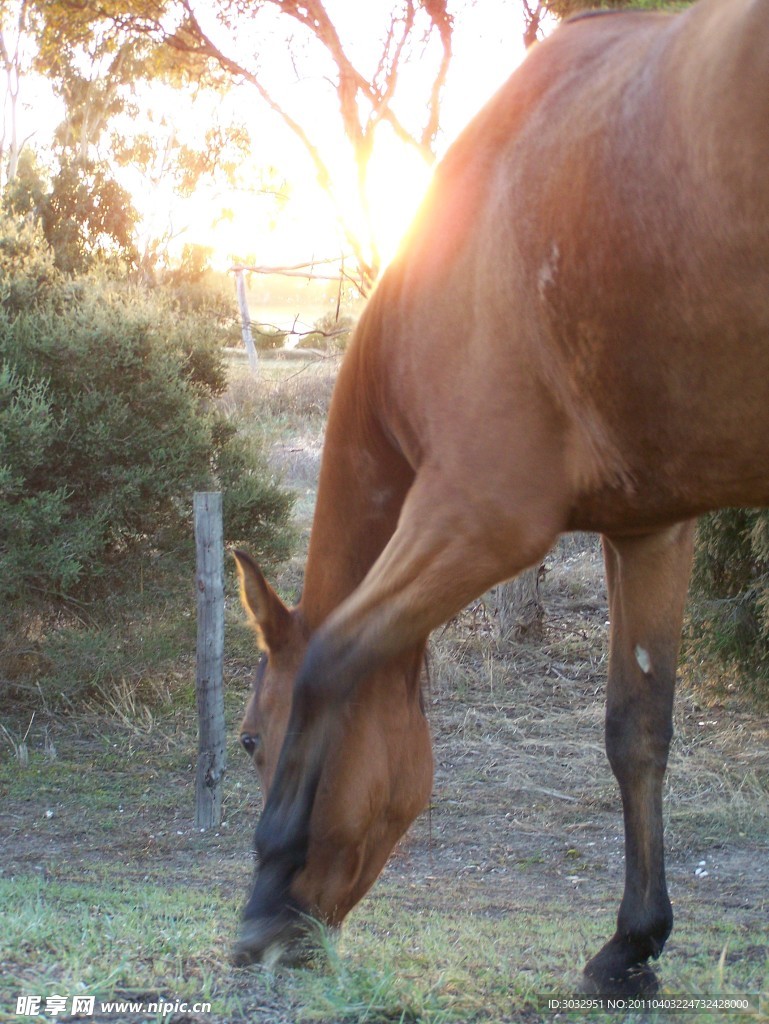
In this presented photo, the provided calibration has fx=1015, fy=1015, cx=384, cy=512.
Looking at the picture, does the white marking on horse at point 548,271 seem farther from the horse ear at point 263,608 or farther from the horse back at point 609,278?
the horse ear at point 263,608

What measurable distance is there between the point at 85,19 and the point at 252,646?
5.37 meters

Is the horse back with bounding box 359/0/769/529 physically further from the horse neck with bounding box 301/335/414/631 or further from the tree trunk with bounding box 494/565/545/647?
the tree trunk with bounding box 494/565/545/647

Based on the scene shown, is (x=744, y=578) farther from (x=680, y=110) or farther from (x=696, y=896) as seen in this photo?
(x=680, y=110)

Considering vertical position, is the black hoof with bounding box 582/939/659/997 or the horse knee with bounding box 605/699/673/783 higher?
the horse knee with bounding box 605/699/673/783

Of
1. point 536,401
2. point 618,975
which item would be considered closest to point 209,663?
point 618,975

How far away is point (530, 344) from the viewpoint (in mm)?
2129

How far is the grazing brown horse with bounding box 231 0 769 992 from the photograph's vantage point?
192cm

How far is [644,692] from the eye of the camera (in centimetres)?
296

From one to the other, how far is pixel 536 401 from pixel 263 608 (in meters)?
1.12

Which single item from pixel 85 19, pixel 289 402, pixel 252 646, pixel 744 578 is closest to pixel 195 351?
pixel 252 646

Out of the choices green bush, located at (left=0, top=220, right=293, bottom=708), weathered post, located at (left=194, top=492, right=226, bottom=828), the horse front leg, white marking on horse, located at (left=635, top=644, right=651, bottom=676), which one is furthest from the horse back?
green bush, located at (left=0, top=220, right=293, bottom=708)

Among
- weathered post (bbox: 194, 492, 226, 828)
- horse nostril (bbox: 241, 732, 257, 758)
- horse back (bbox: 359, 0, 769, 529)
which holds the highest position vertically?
horse back (bbox: 359, 0, 769, 529)

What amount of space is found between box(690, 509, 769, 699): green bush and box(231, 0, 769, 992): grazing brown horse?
308 centimetres

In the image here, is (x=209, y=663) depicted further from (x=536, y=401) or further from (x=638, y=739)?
(x=536, y=401)
